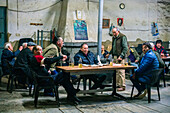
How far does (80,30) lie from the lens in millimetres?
8508

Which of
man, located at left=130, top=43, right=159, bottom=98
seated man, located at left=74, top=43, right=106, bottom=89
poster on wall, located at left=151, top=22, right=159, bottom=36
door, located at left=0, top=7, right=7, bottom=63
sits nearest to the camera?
man, located at left=130, top=43, right=159, bottom=98

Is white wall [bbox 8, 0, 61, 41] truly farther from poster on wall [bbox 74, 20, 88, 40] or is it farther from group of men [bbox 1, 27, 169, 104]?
group of men [bbox 1, 27, 169, 104]

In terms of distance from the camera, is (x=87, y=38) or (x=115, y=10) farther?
(x=115, y=10)

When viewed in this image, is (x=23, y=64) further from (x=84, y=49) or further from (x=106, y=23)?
(x=106, y=23)

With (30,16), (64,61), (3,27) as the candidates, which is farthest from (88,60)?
(3,27)

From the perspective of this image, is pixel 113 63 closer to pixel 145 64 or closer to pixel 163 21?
pixel 145 64

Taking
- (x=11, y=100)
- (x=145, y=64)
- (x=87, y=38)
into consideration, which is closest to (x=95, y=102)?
(x=145, y=64)

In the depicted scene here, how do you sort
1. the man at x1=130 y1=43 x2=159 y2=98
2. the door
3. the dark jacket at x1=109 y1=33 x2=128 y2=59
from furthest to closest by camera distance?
the door < the dark jacket at x1=109 y1=33 x2=128 y2=59 < the man at x1=130 y1=43 x2=159 y2=98

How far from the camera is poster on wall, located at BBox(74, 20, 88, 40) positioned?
27.7 ft

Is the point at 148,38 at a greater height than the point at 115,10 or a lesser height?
lesser

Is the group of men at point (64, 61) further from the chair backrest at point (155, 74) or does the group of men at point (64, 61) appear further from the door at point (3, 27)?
the door at point (3, 27)

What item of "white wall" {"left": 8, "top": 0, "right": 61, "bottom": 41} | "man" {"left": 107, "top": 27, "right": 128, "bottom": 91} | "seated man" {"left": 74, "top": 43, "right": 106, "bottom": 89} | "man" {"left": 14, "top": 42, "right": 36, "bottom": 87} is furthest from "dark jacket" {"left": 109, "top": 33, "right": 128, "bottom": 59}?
"white wall" {"left": 8, "top": 0, "right": 61, "bottom": 41}

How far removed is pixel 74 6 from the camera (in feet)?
28.3

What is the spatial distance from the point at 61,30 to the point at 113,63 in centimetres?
404
